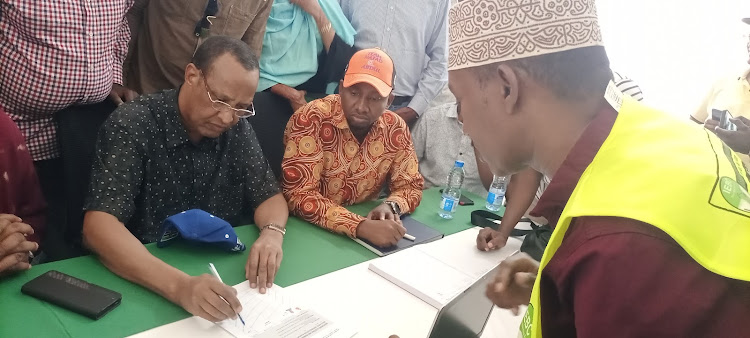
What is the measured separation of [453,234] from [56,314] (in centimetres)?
119

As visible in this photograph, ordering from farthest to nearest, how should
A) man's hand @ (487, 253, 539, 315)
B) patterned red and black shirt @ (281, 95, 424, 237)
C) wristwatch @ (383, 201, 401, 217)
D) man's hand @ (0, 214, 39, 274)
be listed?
wristwatch @ (383, 201, 401, 217) < patterned red and black shirt @ (281, 95, 424, 237) < man's hand @ (0, 214, 39, 274) < man's hand @ (487, 253, 539, 315)

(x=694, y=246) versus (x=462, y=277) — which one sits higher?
(x=694, y=246)

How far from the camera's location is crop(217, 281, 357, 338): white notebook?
1.00 m

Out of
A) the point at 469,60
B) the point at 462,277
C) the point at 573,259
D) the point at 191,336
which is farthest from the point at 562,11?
the point at 191,336

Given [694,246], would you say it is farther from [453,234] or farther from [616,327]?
[453,234]

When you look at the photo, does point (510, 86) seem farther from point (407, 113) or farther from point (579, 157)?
point (407, 113)

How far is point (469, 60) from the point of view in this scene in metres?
0.85

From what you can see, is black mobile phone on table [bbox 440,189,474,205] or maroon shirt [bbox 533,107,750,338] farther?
black mobile phone on table [bbox 440,189,474,205]

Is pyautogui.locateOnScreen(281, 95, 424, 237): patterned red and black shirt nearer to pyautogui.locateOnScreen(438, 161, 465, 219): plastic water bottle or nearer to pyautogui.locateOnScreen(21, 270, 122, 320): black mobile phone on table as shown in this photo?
pyautogui.locateOnScreen(438, 161, 465, 219): plastic water bottle

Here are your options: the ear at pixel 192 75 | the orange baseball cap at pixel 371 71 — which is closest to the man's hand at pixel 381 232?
the orange baseball cap at pixel 371 71

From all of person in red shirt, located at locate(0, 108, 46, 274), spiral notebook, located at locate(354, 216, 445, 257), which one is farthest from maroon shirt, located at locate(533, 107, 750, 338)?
person in red shirt, located at locate(0, 108, 46, 274)

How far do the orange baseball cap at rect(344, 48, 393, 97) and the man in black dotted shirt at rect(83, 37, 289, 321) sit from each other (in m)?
0.44

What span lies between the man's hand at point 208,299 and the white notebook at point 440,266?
0.44 m

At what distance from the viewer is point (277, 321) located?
1048 mm
